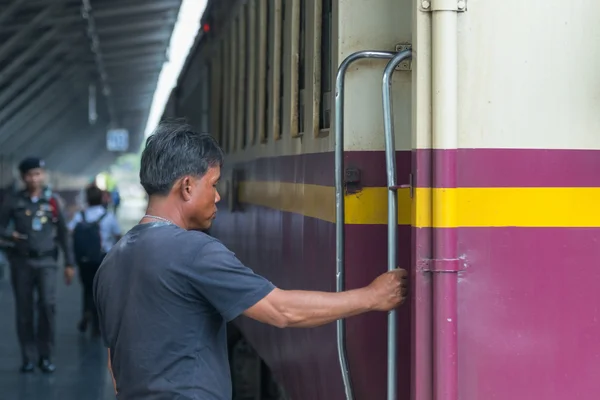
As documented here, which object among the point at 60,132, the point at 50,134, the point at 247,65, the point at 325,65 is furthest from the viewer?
the point at 60,132

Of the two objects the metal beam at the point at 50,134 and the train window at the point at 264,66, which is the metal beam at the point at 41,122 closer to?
the metal beam at the point at 50,134

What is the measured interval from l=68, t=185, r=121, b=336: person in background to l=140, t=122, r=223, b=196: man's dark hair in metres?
8.00

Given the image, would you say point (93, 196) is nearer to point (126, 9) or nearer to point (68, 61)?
point (126, 9)

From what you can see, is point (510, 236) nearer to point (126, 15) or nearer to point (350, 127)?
point (350, 127)

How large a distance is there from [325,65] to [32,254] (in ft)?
18.5

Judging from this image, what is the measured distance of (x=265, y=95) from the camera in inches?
218

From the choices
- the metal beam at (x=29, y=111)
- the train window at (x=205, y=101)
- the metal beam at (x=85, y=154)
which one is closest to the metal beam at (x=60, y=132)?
the metal beam at (x=85, y=154)

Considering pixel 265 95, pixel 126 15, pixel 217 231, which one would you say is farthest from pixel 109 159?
pixel 265 95

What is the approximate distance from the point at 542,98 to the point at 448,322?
2.21ft

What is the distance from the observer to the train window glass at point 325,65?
3.84 meters

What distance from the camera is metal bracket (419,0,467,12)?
296 cm

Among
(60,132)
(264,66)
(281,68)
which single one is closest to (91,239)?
(264,66)

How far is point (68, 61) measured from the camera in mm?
22750

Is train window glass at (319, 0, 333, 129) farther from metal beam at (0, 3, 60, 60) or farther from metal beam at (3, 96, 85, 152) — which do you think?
metal beam at (3, 96, 85, 152)
